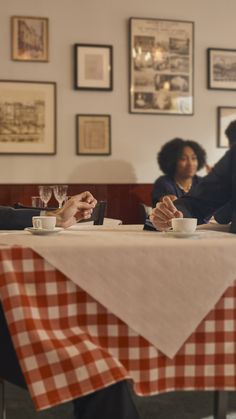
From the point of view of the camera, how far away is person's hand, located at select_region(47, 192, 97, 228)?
1.86m

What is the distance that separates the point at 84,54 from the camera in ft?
15.2

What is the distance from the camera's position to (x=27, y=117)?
180 inches

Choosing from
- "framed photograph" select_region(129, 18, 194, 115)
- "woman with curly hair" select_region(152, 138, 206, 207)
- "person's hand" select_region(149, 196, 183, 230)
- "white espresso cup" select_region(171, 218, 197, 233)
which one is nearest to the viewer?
"white espresso cup" select_region(171, 218, 197, 233)

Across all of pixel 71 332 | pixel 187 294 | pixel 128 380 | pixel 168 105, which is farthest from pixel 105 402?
pixel 168 105

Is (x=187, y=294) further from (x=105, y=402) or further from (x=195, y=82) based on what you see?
(x=195, y=82)

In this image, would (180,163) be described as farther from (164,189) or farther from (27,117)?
(27,117)

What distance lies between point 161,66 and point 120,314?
12.6ft

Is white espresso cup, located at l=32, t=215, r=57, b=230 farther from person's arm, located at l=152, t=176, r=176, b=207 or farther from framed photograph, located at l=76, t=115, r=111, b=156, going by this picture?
framed photograph, located at l=76, t=115, r=111, b=156

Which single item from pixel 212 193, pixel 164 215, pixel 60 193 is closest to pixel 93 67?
pixel 60 193

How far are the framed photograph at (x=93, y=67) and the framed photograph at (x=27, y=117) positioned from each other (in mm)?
253

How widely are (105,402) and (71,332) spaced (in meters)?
0.20

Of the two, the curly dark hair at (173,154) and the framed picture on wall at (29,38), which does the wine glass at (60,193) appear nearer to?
the curly dark hair at (173,154)

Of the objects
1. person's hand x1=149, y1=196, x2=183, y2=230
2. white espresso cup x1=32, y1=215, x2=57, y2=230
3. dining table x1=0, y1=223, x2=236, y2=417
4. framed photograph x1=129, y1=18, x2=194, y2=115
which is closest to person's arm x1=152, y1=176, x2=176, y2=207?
framed photograph x1=129, y1=18, x2=194, y2=115

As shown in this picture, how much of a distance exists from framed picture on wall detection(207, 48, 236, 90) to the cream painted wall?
6 cm
